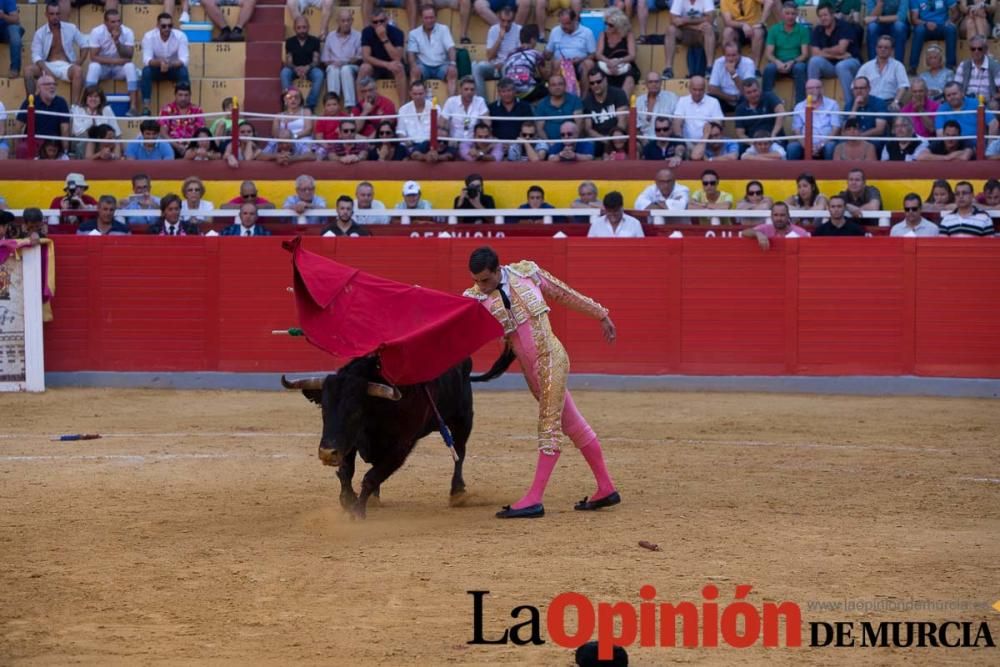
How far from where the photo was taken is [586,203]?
14773mm

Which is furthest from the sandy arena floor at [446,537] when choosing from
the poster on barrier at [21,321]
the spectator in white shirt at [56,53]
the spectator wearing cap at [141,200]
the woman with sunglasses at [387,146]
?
the spectator in white shirt at [56,53]

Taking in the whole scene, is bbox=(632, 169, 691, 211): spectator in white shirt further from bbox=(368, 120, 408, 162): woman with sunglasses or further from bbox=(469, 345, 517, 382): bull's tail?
bbox=(469, 345, 517, 382): bull's tail

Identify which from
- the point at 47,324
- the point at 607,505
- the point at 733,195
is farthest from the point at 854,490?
the point at 47,324

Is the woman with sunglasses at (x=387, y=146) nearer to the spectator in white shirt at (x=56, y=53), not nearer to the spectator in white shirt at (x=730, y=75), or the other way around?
the spectator in white shirt at (x=730, y=75)

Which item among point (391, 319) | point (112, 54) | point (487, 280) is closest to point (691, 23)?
point (112, 54)

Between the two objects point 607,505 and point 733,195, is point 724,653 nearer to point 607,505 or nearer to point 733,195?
point 607,505

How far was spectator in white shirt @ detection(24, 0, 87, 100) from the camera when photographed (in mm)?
16906

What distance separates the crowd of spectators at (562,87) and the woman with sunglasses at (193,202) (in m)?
0.74

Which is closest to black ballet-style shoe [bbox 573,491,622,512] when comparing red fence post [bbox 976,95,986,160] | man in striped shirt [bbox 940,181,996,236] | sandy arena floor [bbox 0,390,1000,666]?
sandy arena floor [bbox 0,390,1000,666]

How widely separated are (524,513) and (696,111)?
895 cm

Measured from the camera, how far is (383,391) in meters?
7.15

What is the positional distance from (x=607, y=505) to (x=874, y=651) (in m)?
2.76

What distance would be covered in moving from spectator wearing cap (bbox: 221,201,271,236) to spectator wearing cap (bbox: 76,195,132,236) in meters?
1.02

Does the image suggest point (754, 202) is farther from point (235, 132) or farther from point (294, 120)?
point (235, 132)
